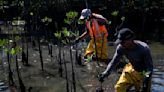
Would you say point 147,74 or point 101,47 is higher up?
point 101,47

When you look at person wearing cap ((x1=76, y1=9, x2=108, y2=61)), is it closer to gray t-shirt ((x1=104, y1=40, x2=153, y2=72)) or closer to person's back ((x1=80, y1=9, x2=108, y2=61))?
person's back ((x1=80, y1=9, x2=108, y2=61))

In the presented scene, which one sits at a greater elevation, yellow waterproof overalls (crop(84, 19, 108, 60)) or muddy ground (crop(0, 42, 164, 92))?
yellow waterproof overalls (crop(84, 19, 108, 60))

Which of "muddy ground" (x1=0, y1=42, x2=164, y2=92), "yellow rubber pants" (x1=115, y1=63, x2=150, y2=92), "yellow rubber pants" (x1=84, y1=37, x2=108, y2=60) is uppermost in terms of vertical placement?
"yellow rubber pants" (x1=84, y1=37, x2=108, y2=60)

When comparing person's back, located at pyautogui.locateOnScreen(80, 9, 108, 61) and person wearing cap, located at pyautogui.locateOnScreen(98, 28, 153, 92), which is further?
person's back, located at pyautogui.locateOnScreen(80, 9, 108, 61)

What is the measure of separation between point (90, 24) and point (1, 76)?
9.91ft

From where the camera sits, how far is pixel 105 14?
751 inches

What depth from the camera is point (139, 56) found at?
745 centimetres

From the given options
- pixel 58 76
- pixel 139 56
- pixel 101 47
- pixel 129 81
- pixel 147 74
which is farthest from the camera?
pixel 101 47

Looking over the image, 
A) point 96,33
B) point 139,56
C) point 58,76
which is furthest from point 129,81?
point 96,33

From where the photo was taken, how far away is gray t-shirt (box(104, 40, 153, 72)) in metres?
7.21

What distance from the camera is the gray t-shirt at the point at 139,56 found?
721cm

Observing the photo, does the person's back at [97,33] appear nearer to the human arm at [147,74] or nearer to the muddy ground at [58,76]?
the muddy ground at [58,76]

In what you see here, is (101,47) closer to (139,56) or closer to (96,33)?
(96,33)

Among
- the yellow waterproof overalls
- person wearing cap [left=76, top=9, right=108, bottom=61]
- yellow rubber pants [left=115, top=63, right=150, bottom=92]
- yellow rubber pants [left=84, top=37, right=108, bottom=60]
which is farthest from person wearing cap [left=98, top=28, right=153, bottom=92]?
yellow rubber pants [left=84, top=37, right=108, bottom=60]
